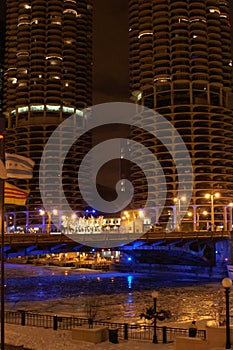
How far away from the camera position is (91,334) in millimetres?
27141

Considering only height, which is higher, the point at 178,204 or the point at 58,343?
the point at 178,204

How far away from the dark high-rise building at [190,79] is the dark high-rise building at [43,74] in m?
25.0

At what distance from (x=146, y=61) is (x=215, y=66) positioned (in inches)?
850

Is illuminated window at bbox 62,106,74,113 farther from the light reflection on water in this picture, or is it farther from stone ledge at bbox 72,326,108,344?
stone ledge at bbox 72,326,108,344

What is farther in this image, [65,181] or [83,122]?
[83,122]

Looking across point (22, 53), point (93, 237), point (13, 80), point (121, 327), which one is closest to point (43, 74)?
point (22, 53)

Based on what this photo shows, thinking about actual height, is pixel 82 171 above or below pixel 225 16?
below

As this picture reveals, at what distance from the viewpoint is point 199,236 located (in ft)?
269

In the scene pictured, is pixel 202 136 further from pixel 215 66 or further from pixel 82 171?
pixel 82 171

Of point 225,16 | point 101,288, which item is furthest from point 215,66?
point 101,288

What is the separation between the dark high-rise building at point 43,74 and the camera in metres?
173

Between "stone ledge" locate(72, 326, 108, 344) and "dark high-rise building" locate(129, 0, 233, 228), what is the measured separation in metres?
118

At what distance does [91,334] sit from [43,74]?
520 feet

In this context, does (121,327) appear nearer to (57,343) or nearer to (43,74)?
(57,343)
